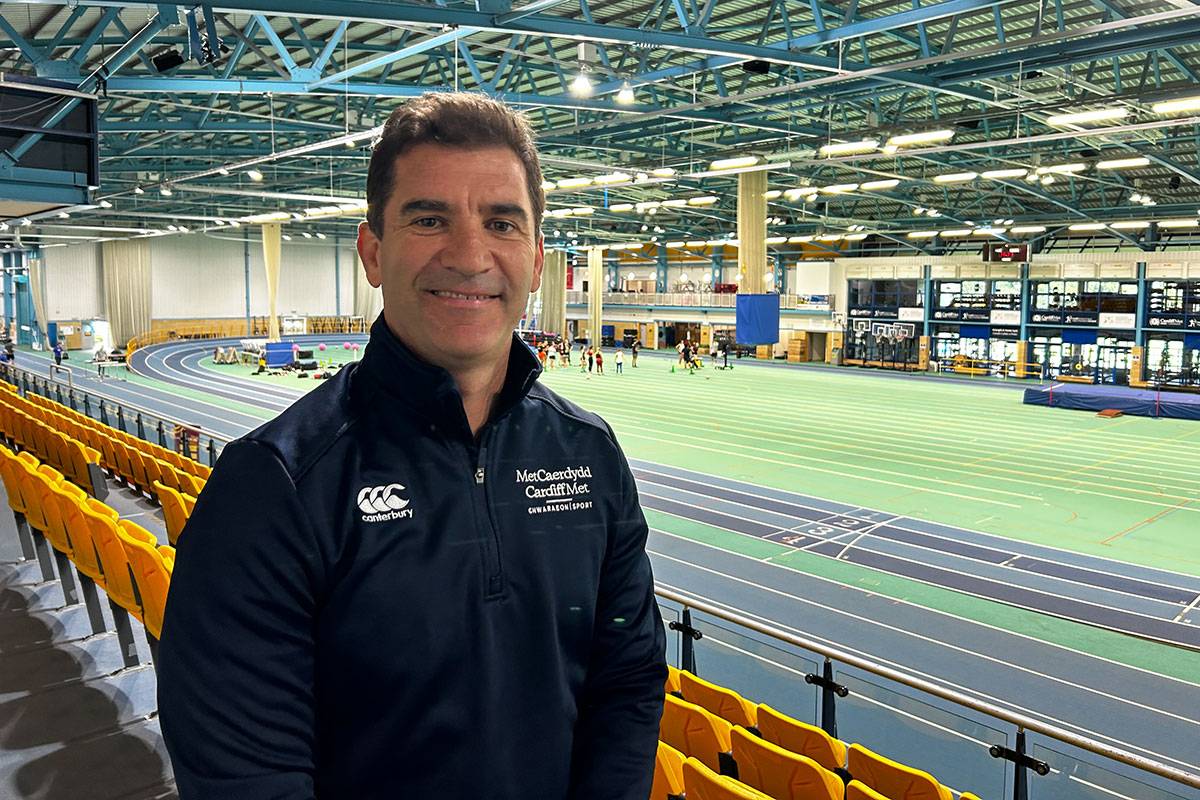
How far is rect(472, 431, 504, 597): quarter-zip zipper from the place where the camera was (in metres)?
1.58

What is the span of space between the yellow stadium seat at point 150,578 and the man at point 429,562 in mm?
3829

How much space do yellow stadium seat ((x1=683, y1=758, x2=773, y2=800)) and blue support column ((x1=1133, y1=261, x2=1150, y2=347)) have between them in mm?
44558

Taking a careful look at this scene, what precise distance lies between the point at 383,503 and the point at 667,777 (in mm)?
3125

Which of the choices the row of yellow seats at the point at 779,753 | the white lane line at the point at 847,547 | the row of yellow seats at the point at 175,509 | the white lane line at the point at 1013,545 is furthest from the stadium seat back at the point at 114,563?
the white lane line at the point at 1013,545

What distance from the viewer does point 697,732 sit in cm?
506

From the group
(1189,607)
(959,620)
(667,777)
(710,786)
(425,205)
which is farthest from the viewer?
(1189,607)

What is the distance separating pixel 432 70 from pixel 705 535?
1466cm

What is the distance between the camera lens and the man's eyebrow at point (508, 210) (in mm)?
1655

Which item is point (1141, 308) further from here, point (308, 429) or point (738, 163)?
point (308, 429)

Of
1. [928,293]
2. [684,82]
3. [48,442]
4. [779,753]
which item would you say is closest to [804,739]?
[779,753]

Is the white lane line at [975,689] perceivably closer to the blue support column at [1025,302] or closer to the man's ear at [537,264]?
the man's ear at [537,264]

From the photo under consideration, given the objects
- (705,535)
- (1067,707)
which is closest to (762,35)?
(705,535)

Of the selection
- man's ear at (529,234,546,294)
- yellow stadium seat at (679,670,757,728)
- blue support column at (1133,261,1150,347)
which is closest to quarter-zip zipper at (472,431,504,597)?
man's ear at (529,234,546,294)

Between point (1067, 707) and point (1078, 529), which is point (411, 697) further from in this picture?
point (1078, 529)
